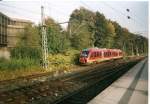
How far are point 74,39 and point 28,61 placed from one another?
54.2 feet

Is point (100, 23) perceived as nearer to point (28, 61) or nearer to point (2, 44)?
point (2, 44)

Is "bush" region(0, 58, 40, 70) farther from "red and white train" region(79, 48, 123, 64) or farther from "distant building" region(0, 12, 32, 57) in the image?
"distant building" region(0, 12, 32, 57)

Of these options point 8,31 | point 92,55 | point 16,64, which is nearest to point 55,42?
point 92,55

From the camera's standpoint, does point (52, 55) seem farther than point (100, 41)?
No

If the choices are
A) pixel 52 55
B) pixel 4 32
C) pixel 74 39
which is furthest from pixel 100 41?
pixel 52 55

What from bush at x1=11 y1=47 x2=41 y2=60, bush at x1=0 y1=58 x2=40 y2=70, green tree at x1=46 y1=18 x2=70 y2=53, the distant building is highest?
the distant building

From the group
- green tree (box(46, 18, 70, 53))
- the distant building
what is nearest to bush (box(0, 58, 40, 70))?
green tree (box(46, 18, 70, 53))

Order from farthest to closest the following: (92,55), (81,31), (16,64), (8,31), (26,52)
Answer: (8,31) < (81,31) < (92,55) < (26,52) < (16,64)

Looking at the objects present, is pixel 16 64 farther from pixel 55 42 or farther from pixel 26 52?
pixel 55 42

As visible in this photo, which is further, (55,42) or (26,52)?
(55,42)

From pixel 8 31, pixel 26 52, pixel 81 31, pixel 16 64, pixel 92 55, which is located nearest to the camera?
pixel 16 64

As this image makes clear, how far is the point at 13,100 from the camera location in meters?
10.6

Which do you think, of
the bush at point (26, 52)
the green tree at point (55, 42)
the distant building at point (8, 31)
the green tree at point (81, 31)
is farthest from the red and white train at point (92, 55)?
the distant building at point (8, 31)

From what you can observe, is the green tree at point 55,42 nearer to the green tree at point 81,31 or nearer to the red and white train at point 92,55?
the red and white train at point 92,55
